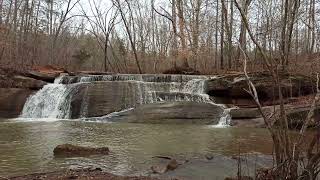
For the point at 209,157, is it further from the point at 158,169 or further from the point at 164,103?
the point at 164,103

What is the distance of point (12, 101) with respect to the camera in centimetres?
2070

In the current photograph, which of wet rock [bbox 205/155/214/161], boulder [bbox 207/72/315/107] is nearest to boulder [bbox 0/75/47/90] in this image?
boulder [bbox 207/72/315/107]

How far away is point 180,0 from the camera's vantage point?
2808 cm

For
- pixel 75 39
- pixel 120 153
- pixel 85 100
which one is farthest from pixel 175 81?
pixel 75 39

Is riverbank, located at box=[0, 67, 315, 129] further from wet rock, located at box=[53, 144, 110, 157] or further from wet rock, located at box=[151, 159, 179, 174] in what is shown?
wet rock, located at box=[151, 159, 179, 174]

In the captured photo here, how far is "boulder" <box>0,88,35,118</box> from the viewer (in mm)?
20438

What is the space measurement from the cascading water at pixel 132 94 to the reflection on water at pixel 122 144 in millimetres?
3825

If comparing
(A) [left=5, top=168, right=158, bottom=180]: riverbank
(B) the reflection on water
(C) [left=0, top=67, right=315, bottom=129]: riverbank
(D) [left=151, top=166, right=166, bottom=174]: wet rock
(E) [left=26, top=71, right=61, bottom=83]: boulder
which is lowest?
(B) the reflection on water

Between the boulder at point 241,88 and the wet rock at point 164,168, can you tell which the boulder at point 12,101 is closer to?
the boulder at point 241,88

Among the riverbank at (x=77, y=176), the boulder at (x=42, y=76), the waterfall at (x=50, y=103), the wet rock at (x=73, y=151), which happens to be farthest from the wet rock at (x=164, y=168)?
the boulder at (x=42, y=76)

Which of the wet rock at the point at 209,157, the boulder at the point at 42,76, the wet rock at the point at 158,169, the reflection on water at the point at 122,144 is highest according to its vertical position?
the boulder at the point at 42,76

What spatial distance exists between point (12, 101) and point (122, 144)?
12.0 metres

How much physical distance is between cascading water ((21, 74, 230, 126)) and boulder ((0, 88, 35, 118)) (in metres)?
0.34

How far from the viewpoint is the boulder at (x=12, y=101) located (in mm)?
20438
